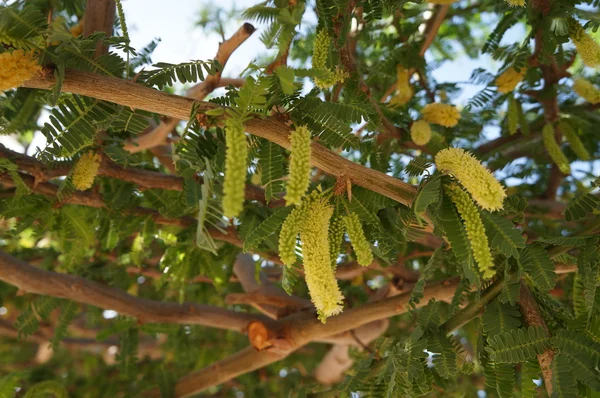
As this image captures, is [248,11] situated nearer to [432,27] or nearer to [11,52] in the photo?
[11,52]

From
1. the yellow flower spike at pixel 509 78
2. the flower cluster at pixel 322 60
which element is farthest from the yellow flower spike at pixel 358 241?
the yellow flower spike at pixel 509 78

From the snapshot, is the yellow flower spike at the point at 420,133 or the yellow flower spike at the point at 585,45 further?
the yellow flower spike at the point at 420,133

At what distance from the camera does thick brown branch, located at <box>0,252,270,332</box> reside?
2897 mm

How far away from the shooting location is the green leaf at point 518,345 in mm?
1761

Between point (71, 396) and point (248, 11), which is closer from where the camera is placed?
point (248, 11)

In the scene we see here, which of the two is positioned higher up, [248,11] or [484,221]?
[248,11]

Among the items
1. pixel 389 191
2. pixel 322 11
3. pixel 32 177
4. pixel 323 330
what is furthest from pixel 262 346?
pixel 322 11

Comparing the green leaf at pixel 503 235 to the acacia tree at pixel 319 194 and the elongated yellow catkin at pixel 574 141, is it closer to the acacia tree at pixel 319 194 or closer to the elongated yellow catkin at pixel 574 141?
the acacia tree at pixel 319 194

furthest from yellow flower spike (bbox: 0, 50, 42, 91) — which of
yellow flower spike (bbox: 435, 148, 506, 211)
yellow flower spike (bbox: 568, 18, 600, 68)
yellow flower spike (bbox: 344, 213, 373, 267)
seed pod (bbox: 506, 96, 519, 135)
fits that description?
seed pod (bbox: 506, 96, 519, 135)

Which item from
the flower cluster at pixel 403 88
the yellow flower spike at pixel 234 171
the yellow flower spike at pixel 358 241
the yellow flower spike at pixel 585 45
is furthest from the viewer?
the flower cluster at pixel 403 88

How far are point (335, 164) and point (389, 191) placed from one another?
186mm

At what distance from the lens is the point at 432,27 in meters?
3.09

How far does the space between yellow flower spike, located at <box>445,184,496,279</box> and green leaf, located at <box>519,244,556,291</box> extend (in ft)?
1.19

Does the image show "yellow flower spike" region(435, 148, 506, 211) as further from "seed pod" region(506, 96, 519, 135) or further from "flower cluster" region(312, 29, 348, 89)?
"seed pod" region(506, 96, 519, 135)
